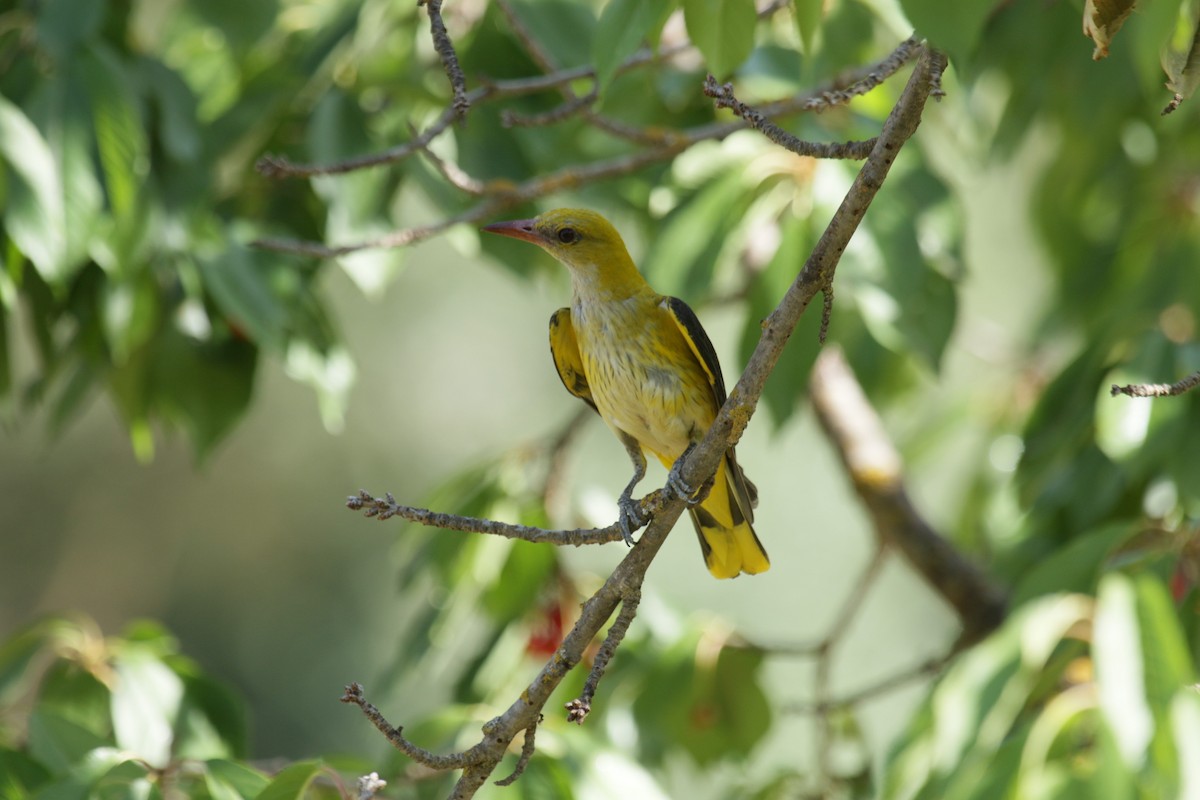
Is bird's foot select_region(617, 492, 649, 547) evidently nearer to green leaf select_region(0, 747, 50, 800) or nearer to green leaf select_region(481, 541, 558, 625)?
green leaf select_region(481, 541, 558, 625)

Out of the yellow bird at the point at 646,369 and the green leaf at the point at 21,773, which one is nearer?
the green leaf at the point at 21,773

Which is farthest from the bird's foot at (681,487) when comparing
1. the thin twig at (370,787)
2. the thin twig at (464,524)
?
the thin twig at (370,787)

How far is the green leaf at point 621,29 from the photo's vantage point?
2.20 meters

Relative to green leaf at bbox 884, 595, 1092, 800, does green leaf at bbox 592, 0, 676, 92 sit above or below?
above

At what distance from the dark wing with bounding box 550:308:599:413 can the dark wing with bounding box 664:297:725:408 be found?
0.44 meters

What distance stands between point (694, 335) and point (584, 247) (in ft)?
1.71

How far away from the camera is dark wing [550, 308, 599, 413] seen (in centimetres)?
379

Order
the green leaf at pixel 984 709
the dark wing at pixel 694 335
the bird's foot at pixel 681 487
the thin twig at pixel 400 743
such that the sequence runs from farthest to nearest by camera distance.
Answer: the dark wing at pixel 694 335
the green leaf at pixel 984 709
the bird's foot at pixel 681 487
the thin twig at pixel 400 743

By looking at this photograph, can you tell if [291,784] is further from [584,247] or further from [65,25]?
[65,25]

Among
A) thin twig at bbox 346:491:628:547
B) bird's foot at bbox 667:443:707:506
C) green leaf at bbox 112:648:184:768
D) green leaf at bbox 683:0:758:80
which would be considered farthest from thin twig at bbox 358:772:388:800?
green leaf at bbox 683:0:758:80

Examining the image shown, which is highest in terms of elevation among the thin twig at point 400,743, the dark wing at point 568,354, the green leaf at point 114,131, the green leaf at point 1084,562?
the dark wing at point 568,354

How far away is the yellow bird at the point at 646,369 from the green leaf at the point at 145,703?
1.27 metres

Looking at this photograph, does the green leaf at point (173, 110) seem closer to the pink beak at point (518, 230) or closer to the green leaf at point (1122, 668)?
the pink beak at point (518, 230)

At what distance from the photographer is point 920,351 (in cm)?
340
